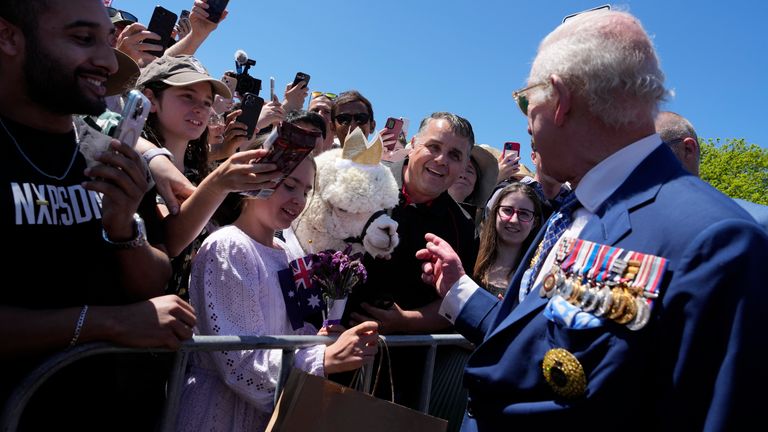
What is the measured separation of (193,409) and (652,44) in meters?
2.14

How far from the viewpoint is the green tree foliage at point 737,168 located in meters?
32.9

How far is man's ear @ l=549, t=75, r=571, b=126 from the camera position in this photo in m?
2.03

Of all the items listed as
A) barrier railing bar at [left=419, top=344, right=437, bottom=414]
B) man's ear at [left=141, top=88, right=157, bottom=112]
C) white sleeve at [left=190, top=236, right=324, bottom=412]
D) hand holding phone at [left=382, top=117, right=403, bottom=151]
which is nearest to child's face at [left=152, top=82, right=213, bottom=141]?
man's ear at [left=141, top=88, right=157, bottom=112]

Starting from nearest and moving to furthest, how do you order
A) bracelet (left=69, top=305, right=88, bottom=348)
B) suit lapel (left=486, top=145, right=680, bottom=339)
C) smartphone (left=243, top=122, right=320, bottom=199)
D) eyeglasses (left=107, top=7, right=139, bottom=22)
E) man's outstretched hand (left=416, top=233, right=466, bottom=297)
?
1. suit lapel (left=486, top=145, right=680, bottom=339)
2. bracelet (left=69, top=305, right=88, bottom=348)
3. smartphone (left=243, top=122, right=320, bottom=199)
4. man's outstretched hand (left=416, top=233, right=466, bottom=297)
5. eyeglasses (left=107, top=7, right=139, bottom=22)

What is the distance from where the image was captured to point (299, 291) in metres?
2.87

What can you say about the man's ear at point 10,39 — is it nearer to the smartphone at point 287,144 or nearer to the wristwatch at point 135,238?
the wristwatch at point 135,238

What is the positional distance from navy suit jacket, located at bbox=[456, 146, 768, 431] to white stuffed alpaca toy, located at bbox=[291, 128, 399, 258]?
59.9 inches

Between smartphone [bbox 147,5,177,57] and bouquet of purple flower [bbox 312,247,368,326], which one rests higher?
smartphone [bbox 147,5,177,57]

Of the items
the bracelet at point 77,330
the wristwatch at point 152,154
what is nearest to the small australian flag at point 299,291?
the wristwatch at point 152,154

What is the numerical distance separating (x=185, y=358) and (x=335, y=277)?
0.79 meters

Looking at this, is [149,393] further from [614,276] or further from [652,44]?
[652,44]

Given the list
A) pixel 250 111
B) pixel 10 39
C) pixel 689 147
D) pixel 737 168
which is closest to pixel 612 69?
pixel 10 39

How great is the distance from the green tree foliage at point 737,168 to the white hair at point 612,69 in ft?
114

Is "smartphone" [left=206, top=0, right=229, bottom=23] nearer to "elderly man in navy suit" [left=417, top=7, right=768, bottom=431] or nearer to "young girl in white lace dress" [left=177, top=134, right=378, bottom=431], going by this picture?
"young girl in white lace dress" [left=177, top=134, right=378, bottom=431]
